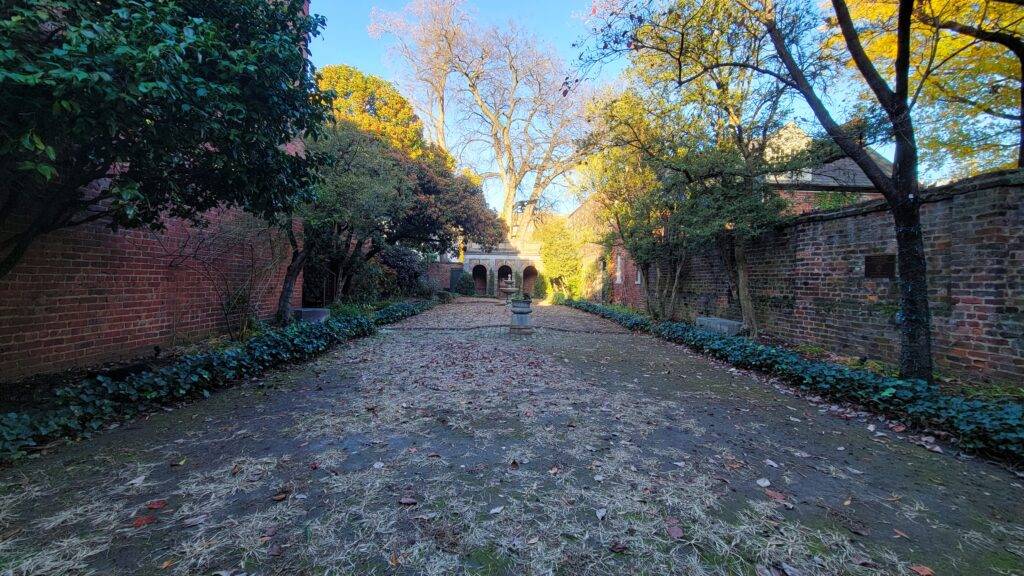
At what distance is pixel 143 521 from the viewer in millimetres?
1973

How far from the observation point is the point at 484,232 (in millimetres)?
14367

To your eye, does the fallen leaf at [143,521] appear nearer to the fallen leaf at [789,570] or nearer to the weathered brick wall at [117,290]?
the fallen leaf at [789,570]

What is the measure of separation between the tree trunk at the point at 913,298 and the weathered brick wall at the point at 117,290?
28.1 ft

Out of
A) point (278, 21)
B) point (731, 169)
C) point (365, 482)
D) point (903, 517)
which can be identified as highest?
point (278, 21)

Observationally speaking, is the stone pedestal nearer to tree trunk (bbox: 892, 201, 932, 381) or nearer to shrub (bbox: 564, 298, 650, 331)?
shrub (bbox: 564, 298, 650, 331)

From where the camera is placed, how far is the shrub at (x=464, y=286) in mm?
25469

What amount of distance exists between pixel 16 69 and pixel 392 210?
7.18 meters

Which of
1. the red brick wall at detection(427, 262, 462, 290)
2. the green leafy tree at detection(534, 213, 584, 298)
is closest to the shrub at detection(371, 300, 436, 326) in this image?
the green leafy tree at detection(534, 213, 584, 298)

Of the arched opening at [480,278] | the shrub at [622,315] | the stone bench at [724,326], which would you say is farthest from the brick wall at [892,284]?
the arched opening at [480,278]

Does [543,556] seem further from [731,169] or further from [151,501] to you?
[731,169]

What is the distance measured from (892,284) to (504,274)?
24993 millimetres

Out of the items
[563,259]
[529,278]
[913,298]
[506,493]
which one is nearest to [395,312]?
[506,493]

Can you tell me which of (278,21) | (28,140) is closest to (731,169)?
(278,21)

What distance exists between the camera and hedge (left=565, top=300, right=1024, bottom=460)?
2865mm
